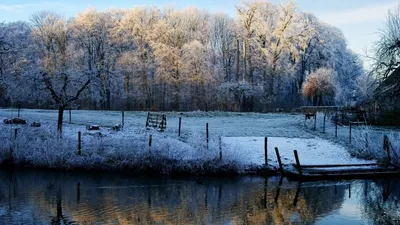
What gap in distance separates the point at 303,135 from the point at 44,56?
38.9 metres

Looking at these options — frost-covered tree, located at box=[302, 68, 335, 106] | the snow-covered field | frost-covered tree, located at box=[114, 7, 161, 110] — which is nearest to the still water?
the snow-covered field

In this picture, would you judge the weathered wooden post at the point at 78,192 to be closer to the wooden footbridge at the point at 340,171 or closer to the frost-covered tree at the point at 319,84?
the wooden footbridge at the point at 340,171

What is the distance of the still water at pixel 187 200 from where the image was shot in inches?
547

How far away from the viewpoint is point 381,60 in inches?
1147

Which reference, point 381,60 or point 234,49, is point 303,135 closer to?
point 381,60

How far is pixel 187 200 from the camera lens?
16672 mm

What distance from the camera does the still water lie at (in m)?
13.9

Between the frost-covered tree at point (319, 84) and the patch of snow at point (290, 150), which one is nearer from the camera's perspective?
the patch of snow at point (290, 150)

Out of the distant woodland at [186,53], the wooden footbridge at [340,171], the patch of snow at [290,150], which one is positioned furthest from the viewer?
the distant woodland at [186,53]

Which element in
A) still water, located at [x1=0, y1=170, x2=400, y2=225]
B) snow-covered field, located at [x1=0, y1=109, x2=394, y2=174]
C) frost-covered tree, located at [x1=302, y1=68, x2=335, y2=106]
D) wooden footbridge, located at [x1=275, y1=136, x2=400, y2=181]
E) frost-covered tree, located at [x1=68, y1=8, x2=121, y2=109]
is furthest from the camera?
frost-covered tree, located at [x1=302, y1=68, x2=335, y2=106]

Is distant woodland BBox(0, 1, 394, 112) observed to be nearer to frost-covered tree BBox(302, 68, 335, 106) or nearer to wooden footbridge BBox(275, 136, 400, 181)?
frost-covered tree BBox(302, 68, 335, 106)

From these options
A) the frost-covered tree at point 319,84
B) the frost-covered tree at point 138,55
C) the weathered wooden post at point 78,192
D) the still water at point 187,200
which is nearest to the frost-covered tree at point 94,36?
the frost-covered tree at point 138,55

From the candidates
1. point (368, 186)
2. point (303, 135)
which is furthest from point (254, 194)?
point (303, 135)

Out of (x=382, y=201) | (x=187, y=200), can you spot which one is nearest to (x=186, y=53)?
(x=187, y=200)
